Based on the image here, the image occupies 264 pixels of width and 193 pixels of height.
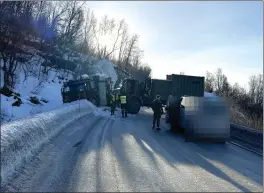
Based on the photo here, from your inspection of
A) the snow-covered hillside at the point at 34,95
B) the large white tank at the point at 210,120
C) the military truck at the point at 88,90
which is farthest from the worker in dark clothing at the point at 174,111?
the military truck at the point at 88,90

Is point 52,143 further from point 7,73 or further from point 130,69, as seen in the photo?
point 130,69

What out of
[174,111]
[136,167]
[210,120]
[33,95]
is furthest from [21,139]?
[33,95]

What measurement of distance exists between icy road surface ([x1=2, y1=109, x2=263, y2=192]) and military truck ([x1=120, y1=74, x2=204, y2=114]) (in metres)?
12.3

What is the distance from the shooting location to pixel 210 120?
37.2 ft

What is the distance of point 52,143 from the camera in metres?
9.70

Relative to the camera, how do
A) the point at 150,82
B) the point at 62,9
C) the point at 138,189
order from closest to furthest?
the point at 138,189 < the point at 150,82 < the point at 62,9

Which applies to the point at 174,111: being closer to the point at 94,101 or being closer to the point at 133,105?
the point at 133,105

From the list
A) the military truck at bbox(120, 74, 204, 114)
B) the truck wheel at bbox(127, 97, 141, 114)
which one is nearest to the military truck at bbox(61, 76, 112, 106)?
the military truck at bbox(120, 74, 204, 114)

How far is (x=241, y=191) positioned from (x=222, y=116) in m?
5.69

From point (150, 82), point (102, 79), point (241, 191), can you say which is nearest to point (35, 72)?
point (102, 79)

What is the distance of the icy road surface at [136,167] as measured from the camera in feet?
19.5

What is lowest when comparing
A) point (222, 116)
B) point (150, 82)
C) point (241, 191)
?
point (241, 191)

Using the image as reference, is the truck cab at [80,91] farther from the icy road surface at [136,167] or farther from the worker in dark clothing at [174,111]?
the icy road surface at [136,167]

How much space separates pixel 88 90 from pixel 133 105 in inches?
270
